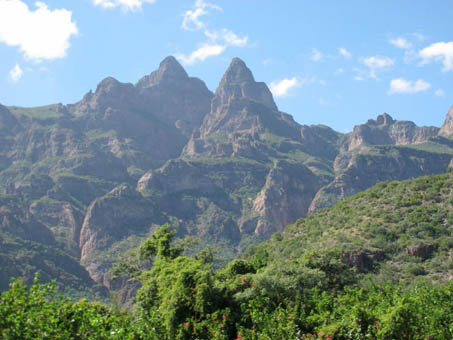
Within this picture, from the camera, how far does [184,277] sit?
2595cm

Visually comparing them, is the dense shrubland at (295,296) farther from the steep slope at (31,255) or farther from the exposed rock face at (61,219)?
the exposed rock face at (61,219)

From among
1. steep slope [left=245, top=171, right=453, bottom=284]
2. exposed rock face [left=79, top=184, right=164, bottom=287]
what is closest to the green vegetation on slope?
steep slope [left=245, top=171, right=453, bottom=284]

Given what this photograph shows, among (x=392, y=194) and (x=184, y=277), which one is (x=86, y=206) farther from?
(x=184, y=277)

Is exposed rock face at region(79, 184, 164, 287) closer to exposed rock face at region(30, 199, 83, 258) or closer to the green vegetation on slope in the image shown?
exposed rock face at region(30, 199, 83, 258)

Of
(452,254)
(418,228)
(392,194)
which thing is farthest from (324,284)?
(392,194)

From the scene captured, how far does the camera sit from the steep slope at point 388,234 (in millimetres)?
42969

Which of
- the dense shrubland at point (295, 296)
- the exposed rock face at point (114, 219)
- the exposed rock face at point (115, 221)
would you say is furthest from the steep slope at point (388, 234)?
the exposed rock face at point (114, 219)

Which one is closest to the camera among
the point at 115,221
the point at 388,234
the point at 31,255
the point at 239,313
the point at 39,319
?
the point at 39,319

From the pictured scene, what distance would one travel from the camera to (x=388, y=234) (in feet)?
168

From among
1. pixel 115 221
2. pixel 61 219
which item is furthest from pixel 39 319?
pixel 61 219

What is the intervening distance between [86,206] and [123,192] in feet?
70.0

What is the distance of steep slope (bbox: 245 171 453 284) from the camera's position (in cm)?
4297

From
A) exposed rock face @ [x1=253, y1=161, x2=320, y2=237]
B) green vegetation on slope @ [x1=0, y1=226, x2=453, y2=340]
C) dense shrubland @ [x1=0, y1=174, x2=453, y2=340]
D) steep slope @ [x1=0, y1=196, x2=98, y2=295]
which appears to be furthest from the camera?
exposed rock face @ [x1=253, y1=161, x2=320, y2=237]

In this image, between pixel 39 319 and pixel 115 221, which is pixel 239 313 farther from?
pixel 115 221
